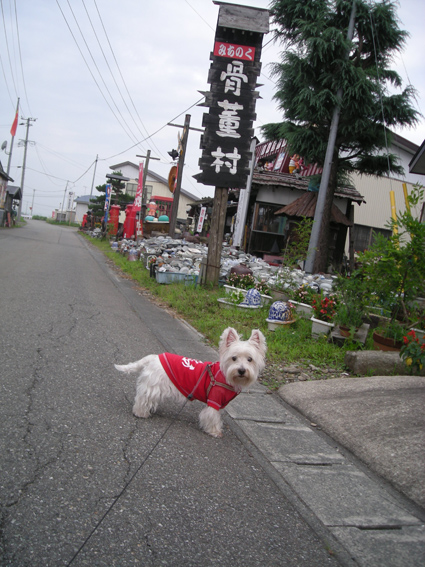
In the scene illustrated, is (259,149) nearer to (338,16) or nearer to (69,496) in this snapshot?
(338,16)

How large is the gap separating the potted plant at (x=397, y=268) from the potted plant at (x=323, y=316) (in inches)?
33.3

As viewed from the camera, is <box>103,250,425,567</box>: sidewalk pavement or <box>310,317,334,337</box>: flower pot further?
<box>310,317,334,337</box>: flower pot

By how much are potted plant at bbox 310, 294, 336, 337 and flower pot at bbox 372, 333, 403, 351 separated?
2.95 ft

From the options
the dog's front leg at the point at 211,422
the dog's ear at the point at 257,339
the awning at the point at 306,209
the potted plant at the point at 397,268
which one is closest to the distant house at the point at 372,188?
the awning at the point at 306,209

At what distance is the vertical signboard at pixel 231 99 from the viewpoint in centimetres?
1132

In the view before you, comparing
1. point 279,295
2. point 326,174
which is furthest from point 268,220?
point 279,295

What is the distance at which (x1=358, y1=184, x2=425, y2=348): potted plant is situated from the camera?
6.58 metres

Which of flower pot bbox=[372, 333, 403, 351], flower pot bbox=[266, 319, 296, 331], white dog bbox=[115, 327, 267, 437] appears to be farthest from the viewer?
flower pot bbox=[266, 319, 296, 331]

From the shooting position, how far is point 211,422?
4.02 m

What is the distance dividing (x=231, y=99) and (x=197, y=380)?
9.20 metres

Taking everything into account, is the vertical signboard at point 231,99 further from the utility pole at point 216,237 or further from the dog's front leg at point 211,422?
the dog's front leg at point 211,422

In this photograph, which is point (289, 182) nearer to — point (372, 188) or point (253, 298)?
point (372, 188)

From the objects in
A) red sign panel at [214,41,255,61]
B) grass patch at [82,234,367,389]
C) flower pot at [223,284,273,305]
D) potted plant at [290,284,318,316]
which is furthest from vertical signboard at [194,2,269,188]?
potted plant at [290,284,318,316]

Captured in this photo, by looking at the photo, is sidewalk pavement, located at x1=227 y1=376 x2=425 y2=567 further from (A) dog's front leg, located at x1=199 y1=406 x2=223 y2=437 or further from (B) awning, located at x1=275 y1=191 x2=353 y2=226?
(B) awning, located at x1=275 y1=191 x2=353 y2=226
